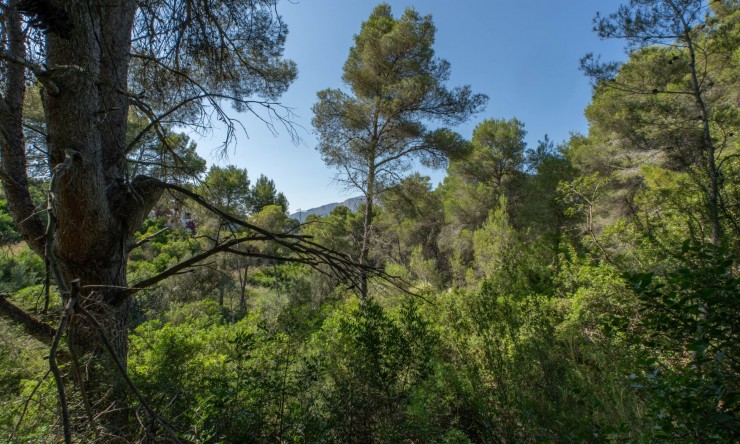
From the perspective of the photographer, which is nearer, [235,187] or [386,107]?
[386,107]

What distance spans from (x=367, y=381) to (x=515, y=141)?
Result: 1534 centimetres

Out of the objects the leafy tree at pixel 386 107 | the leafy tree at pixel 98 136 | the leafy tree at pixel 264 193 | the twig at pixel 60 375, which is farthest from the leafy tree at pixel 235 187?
the twig at pixel 60 375

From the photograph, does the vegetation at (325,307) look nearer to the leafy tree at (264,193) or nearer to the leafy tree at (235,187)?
the leafy tree at (235,187)

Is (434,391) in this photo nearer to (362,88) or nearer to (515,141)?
(362,88)

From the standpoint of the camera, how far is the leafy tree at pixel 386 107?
7.98 m

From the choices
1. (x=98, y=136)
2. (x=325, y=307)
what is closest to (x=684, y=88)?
(x=325, y=307)

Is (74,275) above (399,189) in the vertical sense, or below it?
below

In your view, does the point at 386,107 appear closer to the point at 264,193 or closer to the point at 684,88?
the point at 684,88

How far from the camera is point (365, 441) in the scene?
2412 mm

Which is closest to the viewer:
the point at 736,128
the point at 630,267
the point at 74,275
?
the point at 74,275

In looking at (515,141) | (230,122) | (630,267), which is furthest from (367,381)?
(515,141)

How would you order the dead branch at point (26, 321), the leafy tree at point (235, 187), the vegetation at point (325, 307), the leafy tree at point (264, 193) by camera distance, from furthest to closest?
the leafy tree at point (264, 193) → the leafy tree at point (235, 187) → the dead branch at point (26, 321) → the vegetation at point (325, 307)

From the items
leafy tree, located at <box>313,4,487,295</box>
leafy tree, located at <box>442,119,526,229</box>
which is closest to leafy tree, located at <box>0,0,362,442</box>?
leafy tree, located at <box>313,4,487,295</box>

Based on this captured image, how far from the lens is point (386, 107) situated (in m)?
8.01
